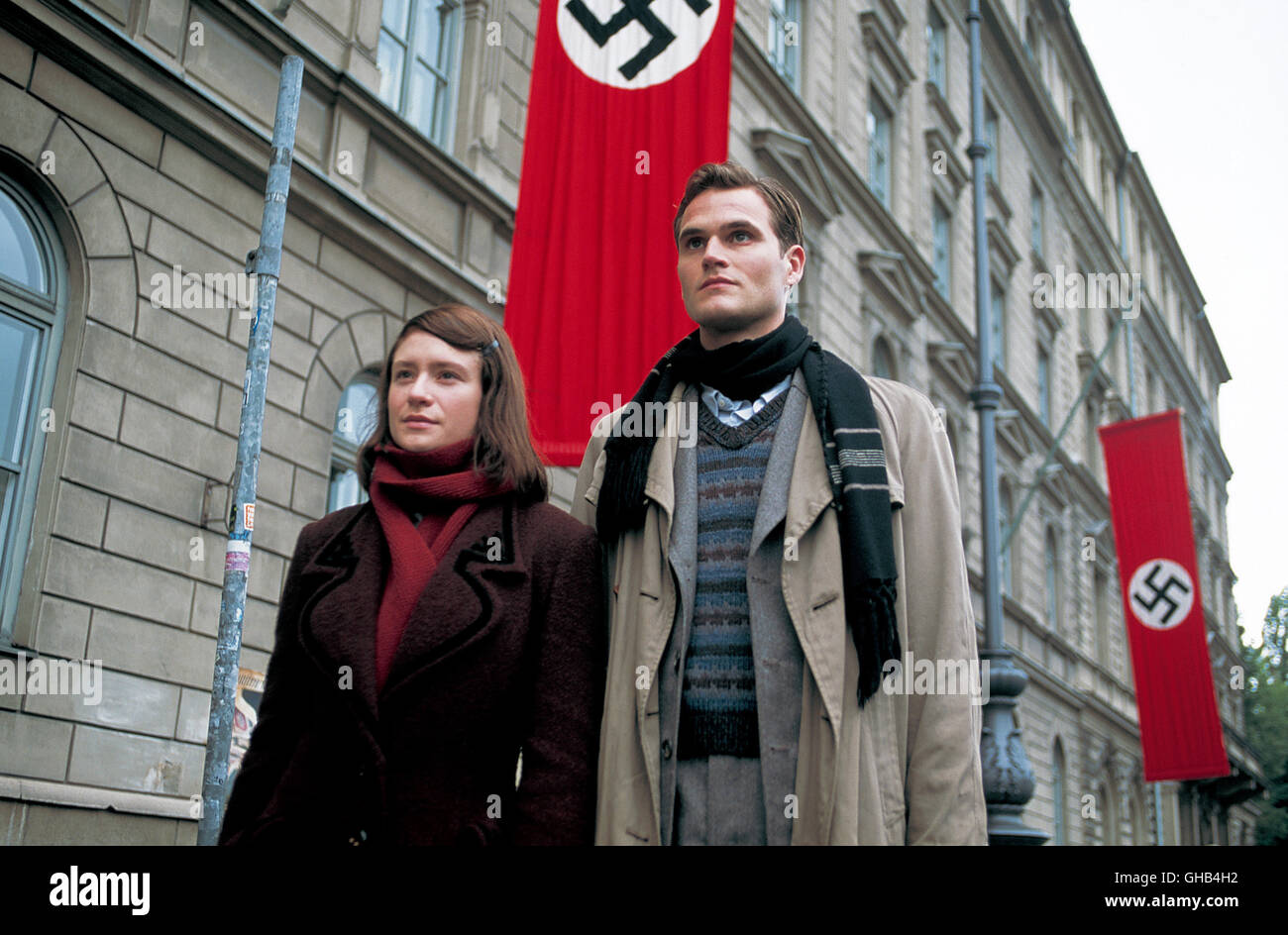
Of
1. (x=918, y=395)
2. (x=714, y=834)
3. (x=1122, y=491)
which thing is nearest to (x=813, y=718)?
(x=714, y=834)

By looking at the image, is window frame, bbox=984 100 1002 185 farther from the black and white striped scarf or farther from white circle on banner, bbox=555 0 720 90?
the black and white striped scarf

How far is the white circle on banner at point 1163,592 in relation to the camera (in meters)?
17.6

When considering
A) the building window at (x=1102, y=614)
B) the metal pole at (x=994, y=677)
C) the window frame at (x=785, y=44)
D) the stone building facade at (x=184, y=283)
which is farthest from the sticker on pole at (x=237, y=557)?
the building window at (x=1102, y=614)

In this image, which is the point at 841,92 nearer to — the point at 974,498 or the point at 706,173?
the point at 974,498

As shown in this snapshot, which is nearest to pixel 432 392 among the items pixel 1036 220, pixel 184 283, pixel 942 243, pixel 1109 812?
pixel 184 283

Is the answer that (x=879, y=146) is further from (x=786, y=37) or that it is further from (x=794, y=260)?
(x=794, y=260)

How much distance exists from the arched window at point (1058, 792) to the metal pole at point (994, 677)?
17110 mm

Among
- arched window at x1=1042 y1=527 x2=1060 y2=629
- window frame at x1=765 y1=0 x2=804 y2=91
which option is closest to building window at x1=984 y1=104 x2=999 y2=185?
arched window at x1=1042 y1=527 x2=1060 y2=629

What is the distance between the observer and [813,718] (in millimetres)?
2473

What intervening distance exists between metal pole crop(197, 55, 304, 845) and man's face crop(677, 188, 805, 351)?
394 centimetres

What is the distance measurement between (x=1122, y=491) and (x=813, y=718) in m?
16.5

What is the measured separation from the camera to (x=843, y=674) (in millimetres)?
2498

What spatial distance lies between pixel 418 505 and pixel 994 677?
773 cm
